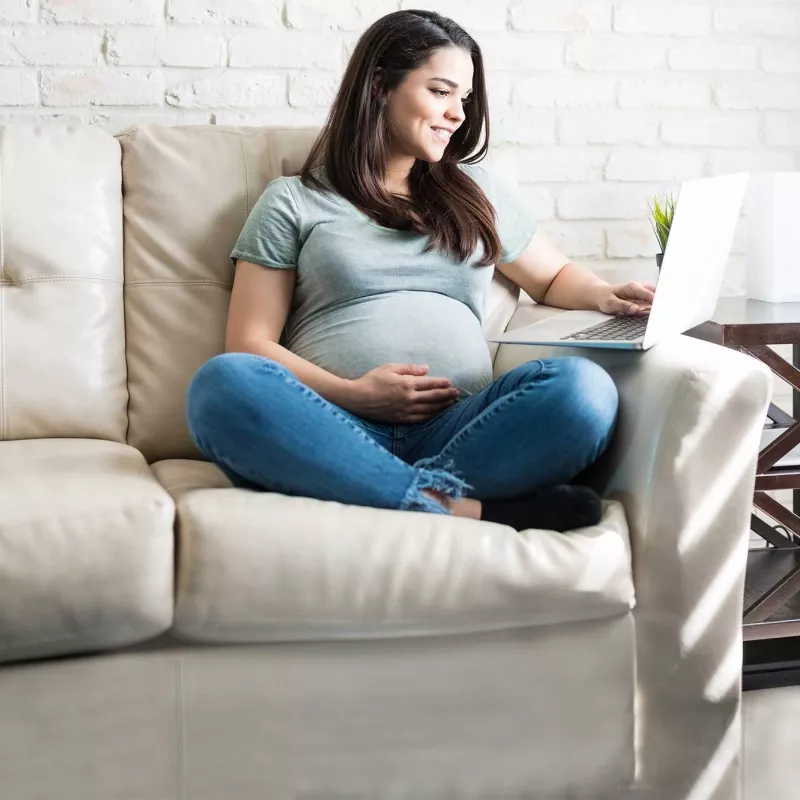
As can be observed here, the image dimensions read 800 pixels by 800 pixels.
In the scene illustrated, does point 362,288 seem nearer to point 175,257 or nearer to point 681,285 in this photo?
point 175,257

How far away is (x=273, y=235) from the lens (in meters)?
1.49

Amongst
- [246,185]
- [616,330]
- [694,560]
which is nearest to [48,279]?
[246,185]

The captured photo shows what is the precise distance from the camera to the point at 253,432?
3.75ft

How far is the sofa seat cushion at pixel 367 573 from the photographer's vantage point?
1.06 metres

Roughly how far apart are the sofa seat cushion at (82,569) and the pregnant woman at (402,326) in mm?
151

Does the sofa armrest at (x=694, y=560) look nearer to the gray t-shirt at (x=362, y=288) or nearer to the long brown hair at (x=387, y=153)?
the gray t-shirt at (x=362, y=288)

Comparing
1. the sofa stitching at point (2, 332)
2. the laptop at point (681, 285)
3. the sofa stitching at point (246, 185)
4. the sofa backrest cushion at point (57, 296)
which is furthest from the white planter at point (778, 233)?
the sofa stitching at point (2, 332)

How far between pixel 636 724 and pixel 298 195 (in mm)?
889

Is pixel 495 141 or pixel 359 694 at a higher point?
pixel 495 141

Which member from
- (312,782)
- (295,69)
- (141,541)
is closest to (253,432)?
(141,541)

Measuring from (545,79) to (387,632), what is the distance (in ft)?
4.14

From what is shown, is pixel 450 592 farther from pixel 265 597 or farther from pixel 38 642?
pixel 38 642

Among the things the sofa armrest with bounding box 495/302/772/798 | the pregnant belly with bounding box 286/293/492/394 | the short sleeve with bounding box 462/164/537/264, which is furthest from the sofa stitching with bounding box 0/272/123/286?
the sofa armrest with bounding box 495/302/772/798

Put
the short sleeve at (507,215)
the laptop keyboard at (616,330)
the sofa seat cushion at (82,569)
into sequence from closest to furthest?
the sofa seat cushion at (82,569), the laptop keyboard at (616,330), the short sleeve at (507,215)
